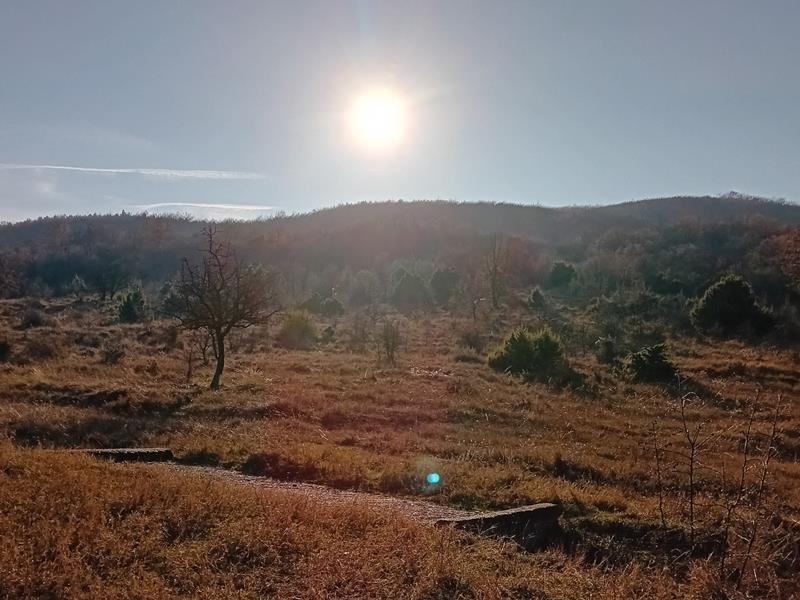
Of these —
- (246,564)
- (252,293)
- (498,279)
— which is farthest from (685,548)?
(498,279)

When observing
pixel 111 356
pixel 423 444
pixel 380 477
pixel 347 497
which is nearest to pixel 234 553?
pixel 347 497

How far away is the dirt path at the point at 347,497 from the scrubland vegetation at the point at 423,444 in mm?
373

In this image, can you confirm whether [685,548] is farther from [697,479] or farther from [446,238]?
[446,238]

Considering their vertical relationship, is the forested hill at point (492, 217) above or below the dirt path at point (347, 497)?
above

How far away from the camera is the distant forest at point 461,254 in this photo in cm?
4544

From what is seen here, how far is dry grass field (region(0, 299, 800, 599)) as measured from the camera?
4996 mm

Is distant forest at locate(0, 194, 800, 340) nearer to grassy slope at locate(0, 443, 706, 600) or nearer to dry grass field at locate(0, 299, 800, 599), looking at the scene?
dry grass field at locate(0, 299, 800, 599)

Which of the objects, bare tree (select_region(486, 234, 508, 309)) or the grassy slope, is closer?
the grassy slope

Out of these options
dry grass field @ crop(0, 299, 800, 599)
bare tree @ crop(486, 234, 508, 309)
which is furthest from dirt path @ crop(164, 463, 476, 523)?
bare tree @ crop(486, 234, 508, 309)

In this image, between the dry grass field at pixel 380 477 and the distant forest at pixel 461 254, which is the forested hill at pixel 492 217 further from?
the dry grass field at pixel 380 477

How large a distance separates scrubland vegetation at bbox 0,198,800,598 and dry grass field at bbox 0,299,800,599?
4 centimetres

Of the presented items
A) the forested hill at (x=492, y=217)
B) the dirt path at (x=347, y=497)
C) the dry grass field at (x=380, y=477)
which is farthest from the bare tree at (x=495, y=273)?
the forested hill at (x=492, y=217)

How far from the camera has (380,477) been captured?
917cm

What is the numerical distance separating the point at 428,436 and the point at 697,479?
509 cm
